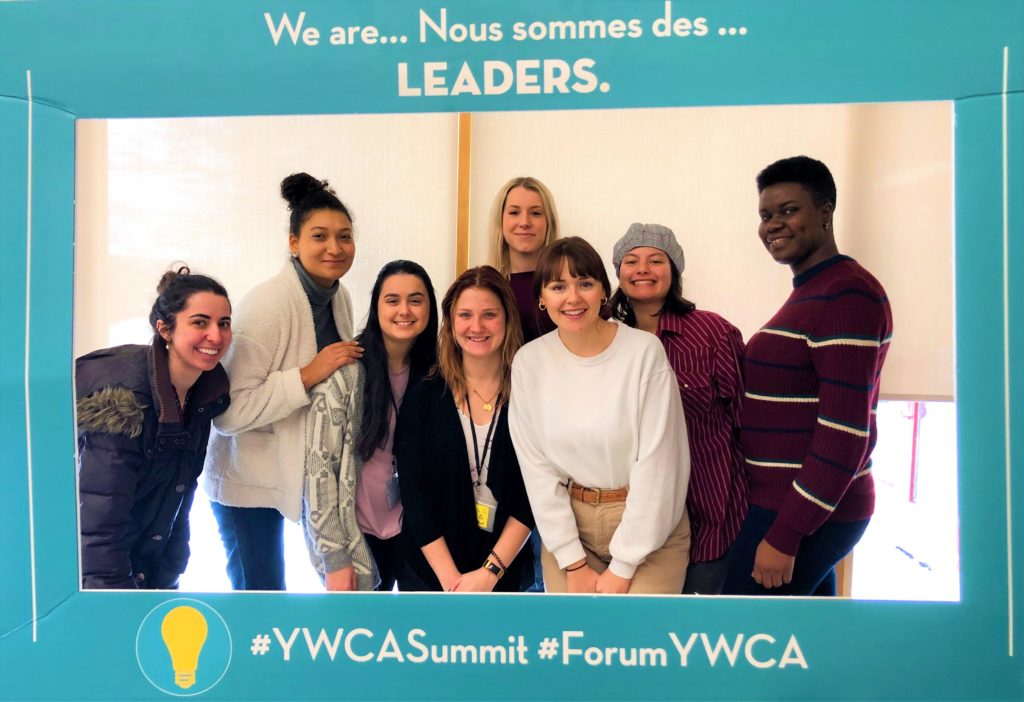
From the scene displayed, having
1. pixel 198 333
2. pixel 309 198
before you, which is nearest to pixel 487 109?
pixel 309 198

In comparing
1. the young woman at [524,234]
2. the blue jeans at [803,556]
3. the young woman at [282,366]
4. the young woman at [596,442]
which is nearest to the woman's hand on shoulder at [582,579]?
the young woman at [596,442]

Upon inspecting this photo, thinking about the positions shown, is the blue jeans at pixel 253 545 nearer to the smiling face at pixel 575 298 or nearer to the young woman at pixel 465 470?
the young woman at pixel 465 470

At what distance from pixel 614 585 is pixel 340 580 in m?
0.55

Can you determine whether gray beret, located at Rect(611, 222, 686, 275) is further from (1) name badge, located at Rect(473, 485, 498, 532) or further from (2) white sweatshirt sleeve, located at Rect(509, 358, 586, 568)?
(1) name badge, located at Rect(473, 485, 498, 532)

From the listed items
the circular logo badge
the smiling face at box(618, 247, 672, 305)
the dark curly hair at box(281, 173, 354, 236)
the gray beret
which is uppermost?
the dark curly hair at box(281, 173, 354, 236)

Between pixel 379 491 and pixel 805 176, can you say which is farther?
pixel 379 491

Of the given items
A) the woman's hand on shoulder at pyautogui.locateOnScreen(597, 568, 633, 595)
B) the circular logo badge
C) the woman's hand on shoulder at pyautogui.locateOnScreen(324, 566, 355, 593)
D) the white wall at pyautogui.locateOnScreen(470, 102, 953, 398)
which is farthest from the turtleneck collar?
the woman's hand on shoulder at pyautogui.locateOnScreen(597, 568, 633, 595)

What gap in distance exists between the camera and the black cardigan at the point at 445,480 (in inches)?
55.1

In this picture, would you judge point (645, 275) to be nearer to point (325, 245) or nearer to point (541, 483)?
point (541, 483)

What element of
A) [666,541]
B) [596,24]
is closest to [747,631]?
[666,541]

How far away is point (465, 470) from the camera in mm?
1404

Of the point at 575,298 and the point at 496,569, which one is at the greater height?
the point at 575,298

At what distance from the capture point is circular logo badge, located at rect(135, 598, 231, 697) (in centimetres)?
139

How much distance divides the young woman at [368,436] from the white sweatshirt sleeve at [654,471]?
1.41ft
